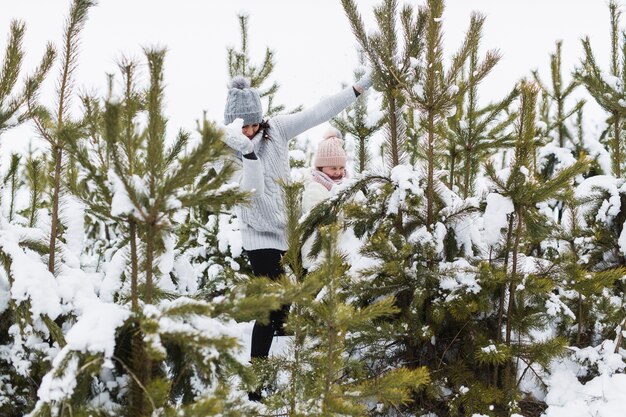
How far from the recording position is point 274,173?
3814 millimetres

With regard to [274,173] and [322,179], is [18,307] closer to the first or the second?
[274,173]

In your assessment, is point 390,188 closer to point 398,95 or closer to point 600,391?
point 398,95

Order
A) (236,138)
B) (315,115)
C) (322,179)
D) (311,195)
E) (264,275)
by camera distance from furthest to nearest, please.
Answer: (322,179)
(311,195)
(315,115)
(264,275)
(236,138)

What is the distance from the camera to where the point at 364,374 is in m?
3.26

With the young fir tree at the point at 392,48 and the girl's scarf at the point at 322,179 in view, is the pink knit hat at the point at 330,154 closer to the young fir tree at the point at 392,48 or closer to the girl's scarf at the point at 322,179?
the girl's scarf at the point at 322,179

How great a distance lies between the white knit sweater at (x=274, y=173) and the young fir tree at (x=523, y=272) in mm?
1228

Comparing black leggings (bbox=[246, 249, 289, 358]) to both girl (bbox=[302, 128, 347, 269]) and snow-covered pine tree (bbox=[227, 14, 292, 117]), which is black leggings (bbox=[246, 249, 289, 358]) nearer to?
girl (bbox=[302, 128, 347, 269])

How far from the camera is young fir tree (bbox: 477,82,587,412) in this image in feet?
9.59

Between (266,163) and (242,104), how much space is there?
0.42 metres

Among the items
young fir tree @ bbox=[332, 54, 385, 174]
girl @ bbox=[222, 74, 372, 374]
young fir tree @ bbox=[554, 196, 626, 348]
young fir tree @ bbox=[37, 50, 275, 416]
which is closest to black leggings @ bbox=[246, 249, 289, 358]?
girl @ bbox=[222, 74, 372, 374]

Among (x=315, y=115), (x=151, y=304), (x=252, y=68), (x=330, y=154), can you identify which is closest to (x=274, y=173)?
(x=315, y=115)

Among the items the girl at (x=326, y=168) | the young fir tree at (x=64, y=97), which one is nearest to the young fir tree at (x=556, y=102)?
the girl at (x=326, y=168)

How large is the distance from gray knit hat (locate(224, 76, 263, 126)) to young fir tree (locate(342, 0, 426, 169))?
0.73 m

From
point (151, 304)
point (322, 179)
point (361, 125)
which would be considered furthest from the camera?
point (361, 125)
